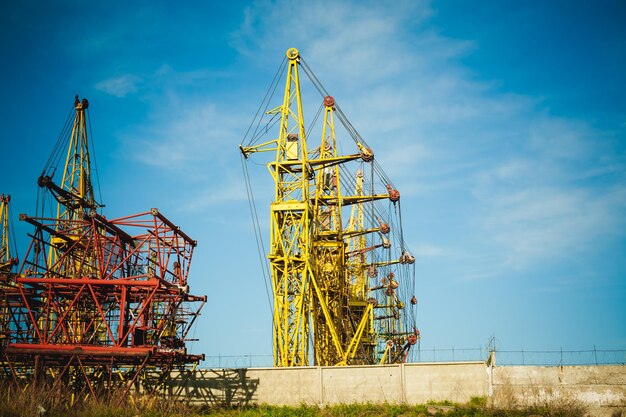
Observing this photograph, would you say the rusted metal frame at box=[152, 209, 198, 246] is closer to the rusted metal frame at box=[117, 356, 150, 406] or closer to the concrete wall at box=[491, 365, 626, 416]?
the rusted metal frame at box=[117, 356, 150, 406]

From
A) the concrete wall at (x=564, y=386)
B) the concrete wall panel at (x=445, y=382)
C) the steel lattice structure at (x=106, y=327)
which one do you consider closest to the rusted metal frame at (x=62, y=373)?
the steel lattice structure at (x=106, y=327)

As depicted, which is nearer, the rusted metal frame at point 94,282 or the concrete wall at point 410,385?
the concrete wall at point 410,385

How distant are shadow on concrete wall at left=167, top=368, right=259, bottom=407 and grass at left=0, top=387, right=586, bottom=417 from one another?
1.00m

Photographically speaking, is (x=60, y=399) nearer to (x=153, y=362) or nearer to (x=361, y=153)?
(x=153, y=362)

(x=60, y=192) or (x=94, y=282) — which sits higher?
(x=60, y=192)

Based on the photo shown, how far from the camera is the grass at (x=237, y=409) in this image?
3027 cm

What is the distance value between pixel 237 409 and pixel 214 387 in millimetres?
2809

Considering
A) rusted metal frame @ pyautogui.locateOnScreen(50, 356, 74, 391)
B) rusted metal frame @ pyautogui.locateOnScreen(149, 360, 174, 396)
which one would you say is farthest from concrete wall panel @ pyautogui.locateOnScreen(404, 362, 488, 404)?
rusted metal frame @ pyautogui.locateOnScreen(50, 356, 74, 391)

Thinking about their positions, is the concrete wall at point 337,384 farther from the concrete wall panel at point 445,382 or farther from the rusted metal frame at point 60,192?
the rusted metal frame at point 60,192

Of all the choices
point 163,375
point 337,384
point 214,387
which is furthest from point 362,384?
point 163,375

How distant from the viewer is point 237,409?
35312 millimetres

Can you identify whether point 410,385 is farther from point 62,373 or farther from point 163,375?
point 62,373

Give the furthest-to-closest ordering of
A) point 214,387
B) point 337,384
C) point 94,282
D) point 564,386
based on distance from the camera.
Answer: point 214,387, point 94,282, point 337,384, point 564,386

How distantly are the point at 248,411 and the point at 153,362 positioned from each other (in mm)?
6057
